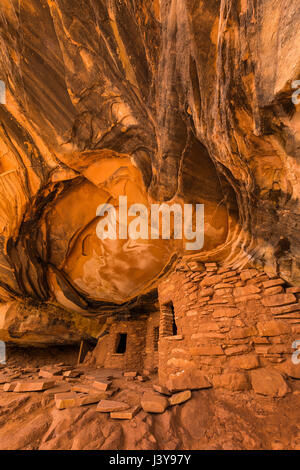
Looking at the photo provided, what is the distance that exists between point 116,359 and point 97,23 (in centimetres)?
664

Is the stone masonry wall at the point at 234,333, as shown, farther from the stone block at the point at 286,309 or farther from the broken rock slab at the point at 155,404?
the broken rock slab at the point at 155,404

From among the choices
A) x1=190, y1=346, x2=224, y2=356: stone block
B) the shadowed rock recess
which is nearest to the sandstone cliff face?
the shadowed rock recess

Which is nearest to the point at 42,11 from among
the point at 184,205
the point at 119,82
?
the point at 119,82

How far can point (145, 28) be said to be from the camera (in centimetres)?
221

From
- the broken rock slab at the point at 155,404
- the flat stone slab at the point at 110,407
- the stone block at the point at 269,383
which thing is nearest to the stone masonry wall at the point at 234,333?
the stone block at the point at 269,383

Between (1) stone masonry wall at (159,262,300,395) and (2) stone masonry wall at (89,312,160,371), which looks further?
(2) stone masonry wall at (89,312,160,371)

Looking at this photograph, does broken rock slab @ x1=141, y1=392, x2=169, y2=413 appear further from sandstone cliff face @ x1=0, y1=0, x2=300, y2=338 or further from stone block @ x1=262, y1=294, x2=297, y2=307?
sandstone cliff face @ x1=0, y1=0, x2=300, y2=338

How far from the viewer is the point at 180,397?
1.85m

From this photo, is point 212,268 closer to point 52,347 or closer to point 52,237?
point 52,237

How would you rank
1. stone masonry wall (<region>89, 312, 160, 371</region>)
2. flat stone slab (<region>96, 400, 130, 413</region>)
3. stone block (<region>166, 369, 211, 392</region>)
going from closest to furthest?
flat stone slab (<region>96, 400, 130, 413</region>), stone block (<region>166, 369, 211, 392</region>), stone masonry wall (<region>89, 312, 160, 371</region>)

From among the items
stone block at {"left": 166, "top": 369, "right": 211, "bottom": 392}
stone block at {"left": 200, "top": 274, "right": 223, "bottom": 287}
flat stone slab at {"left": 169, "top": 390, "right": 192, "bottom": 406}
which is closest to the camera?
flat stone slab at {"left": 169, "top": 390, "right": 192, "bottom": 406}

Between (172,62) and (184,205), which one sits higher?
(172,62)

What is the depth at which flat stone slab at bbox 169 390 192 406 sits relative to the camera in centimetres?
182

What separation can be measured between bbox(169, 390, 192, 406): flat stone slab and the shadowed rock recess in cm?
3
